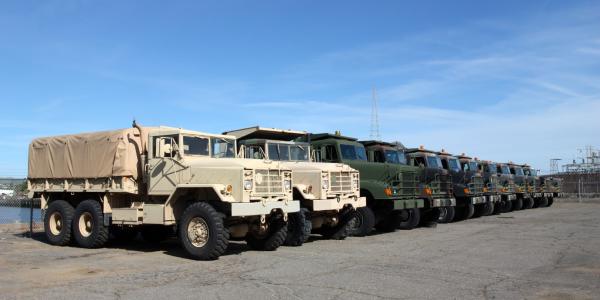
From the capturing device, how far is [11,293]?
281 inches

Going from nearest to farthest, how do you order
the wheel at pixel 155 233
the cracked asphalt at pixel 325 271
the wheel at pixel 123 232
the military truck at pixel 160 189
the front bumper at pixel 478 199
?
the cracked asphalt at pixel 325 271
the military truck at pixel 160 189
the wheel at pixel 123 232
the wheel at pixel 155 233
the front bumper at pixel 478 199

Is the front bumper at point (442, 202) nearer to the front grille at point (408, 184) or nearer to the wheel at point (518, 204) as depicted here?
the front grille at point (408, 184)

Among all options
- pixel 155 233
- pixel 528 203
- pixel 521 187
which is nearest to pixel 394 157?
pixel 155 233

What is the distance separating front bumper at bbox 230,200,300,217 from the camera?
991cm

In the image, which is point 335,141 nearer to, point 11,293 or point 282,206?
point 282,206

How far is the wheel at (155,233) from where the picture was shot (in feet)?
44.4

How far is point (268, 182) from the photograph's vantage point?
428 inches

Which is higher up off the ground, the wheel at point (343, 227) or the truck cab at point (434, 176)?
the truck cab at point (434, 176)

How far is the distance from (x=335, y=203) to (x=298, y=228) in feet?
4.35

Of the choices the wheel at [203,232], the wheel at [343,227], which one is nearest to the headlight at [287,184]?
the wheel at [203,232]

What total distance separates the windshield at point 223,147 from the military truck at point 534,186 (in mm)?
23055

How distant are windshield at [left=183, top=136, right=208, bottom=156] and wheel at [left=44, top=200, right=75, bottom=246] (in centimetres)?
418

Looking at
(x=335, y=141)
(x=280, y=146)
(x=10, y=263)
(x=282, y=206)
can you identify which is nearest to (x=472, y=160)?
(x=335, y=141)

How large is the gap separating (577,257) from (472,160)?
51.1 feet
